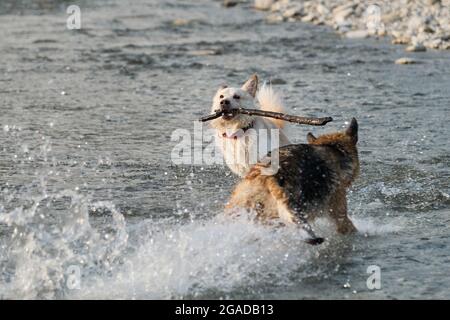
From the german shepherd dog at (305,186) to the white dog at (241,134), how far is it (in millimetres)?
1169

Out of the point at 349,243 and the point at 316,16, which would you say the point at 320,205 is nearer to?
the point at 349,243

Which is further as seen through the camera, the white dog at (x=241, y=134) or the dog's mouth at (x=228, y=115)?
the white dog at (x=241, y=134)

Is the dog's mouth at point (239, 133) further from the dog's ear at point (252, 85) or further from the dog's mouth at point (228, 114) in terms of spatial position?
the dog's ear at point (252, 85)

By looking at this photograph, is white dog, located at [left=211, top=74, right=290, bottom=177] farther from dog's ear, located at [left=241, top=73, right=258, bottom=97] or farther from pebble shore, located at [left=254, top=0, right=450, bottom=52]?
pebble shore, located at [left=254, top=0, right=450, bottom=52]

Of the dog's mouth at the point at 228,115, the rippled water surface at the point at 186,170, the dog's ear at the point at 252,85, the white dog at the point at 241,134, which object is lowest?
the rippled water surface at the point at 186,170

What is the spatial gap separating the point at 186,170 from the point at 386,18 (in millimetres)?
8980

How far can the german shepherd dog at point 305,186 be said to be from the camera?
6.86m

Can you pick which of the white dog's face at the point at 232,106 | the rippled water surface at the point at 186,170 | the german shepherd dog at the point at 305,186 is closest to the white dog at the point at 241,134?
the white dog's face at the point at 232,106

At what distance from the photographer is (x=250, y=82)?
9242mm

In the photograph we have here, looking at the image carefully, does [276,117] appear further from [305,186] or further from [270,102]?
[270,102]

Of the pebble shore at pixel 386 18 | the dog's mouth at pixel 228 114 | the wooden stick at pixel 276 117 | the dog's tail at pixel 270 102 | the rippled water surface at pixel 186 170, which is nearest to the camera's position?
the rippled water surface at pixel 186 170

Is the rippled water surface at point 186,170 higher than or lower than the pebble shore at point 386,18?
lower

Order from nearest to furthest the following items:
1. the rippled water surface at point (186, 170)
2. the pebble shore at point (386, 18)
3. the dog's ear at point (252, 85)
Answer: the rippled water surface at point (186, 170) < the dog's ear at point (252, 85) < the pebble shore at point (386, 18)

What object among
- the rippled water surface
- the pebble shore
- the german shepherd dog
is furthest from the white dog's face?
the pebble shore
